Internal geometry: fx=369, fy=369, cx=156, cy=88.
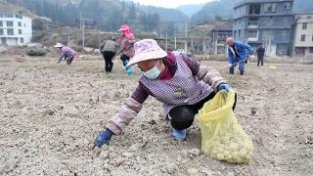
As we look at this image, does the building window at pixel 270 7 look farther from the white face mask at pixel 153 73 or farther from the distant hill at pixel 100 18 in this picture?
the white face mask at pixel 153 73

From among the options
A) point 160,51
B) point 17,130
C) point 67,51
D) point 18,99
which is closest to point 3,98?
point 18,99

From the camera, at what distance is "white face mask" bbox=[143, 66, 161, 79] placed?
3.09m

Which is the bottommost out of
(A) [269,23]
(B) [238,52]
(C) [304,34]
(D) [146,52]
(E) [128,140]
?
(E) [128,140]

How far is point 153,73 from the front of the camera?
122 inches

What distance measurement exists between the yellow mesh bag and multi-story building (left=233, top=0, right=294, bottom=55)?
42.0 meters

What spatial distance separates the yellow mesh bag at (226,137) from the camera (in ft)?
9.55

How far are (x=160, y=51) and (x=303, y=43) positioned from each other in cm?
4402

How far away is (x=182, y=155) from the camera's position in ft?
10.3

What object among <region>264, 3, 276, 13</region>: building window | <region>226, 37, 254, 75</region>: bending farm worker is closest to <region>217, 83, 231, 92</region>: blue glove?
<region>226, 37, 254, 75</region>: bending farm worker

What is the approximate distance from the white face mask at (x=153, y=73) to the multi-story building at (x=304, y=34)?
142ft

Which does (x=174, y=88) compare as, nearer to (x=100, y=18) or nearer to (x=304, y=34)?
(x=304, y=34)

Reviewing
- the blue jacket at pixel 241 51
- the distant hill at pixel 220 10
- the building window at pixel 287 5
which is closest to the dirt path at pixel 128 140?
the blue jacket at pixel 241 51

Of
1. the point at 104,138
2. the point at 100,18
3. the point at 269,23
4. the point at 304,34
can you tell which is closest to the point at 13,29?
the point at 100,18

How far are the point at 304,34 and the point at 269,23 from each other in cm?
422
